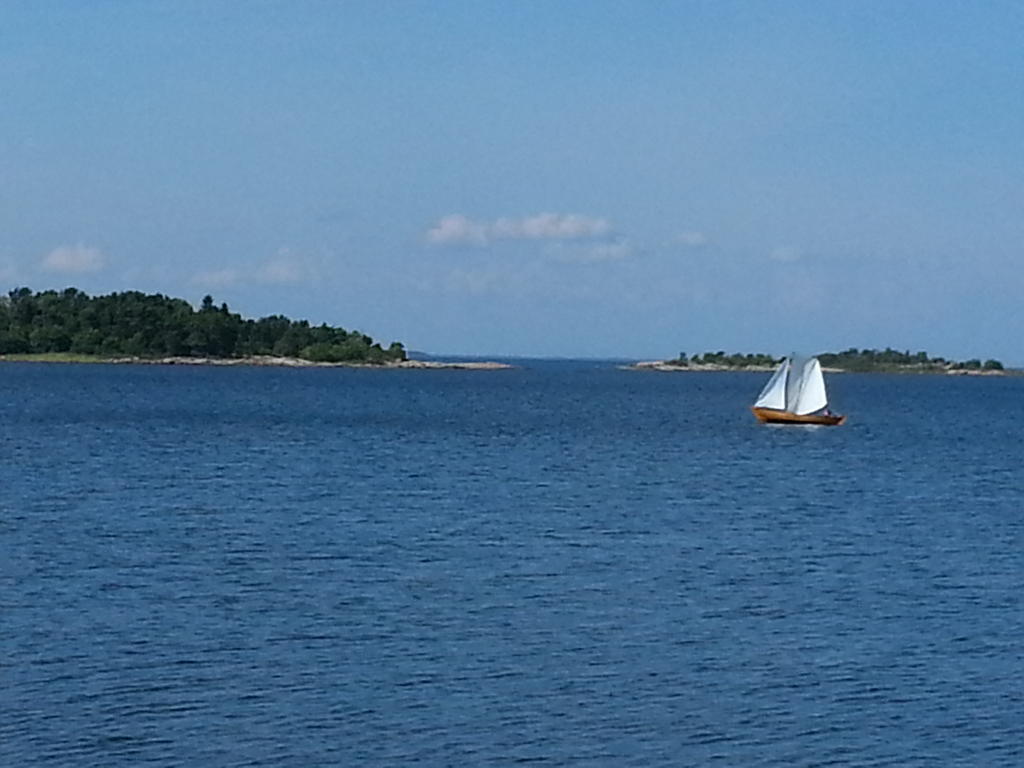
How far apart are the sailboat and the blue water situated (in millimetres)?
36337

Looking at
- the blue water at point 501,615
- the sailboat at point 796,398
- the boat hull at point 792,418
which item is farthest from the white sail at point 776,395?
the blue water at point 501,615

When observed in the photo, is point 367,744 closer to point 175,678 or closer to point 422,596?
point 175,678

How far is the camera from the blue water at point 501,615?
22.4m

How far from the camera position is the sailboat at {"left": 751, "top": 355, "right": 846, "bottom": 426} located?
10488 centimetres

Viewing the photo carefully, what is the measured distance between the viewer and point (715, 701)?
24375mm

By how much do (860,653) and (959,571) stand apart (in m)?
10.9

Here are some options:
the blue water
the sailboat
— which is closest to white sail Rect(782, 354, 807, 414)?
the sailboat

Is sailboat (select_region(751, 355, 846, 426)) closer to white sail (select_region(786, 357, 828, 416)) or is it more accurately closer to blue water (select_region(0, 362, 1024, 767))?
white sail (select_region(786, 357, 828, 416))

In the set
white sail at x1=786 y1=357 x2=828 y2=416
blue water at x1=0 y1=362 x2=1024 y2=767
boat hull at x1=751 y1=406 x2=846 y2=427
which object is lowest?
blue water at x1=0 y1=362 x2=1024 y2=767

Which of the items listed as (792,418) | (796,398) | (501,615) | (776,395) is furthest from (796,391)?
(501,615)

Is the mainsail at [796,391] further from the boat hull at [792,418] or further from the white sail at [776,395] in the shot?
the boat hull at [792,418]

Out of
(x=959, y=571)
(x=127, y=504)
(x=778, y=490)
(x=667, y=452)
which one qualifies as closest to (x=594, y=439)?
(x=667, y=452)

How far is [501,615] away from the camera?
101ft

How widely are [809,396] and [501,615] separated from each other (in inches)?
3085
